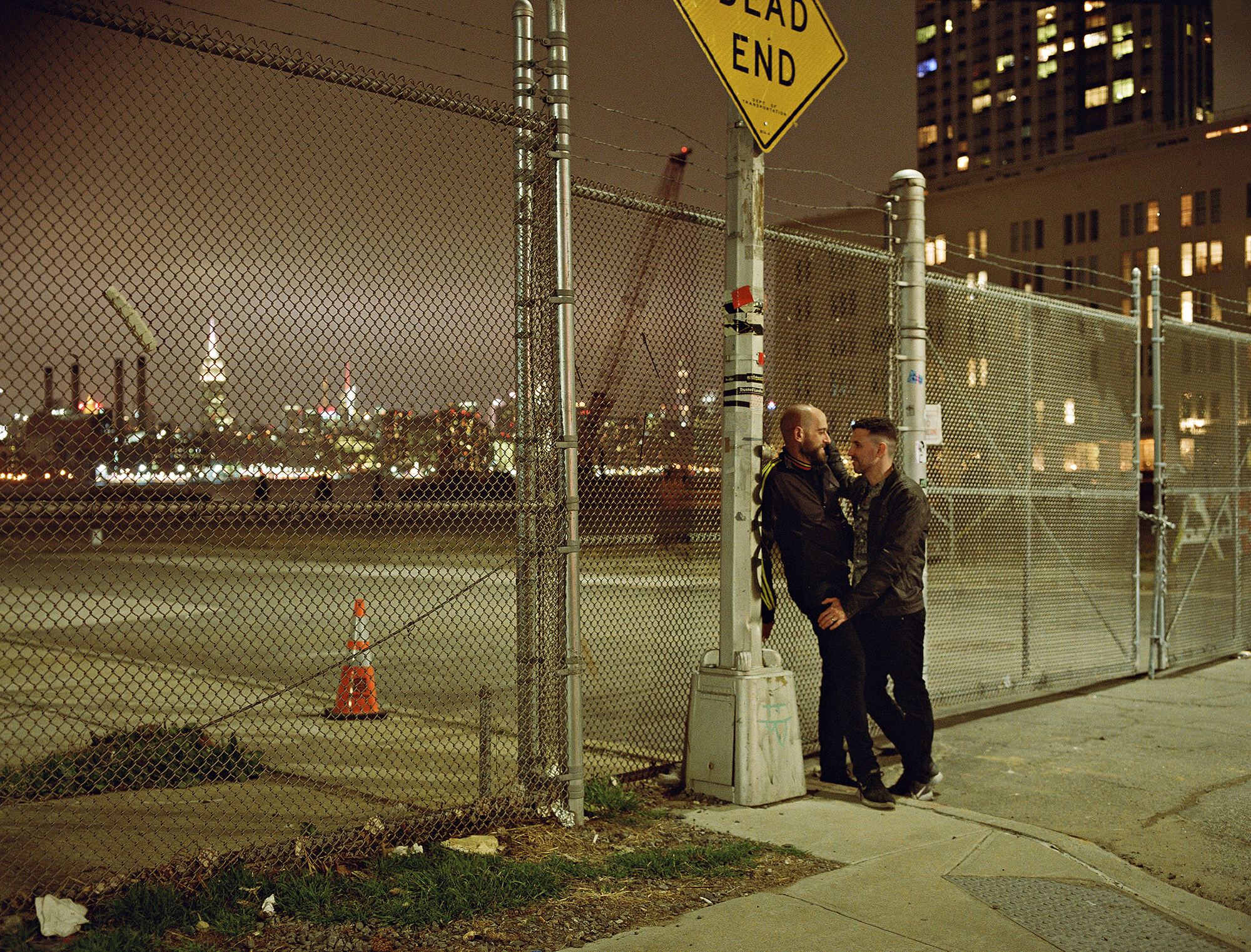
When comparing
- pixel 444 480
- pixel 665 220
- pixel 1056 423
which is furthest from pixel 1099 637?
pixel 444 480

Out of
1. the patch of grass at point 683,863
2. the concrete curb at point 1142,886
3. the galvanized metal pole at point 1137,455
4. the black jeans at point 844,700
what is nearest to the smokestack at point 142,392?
the patch of grass at point 683,863

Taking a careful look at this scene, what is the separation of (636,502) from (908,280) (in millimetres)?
2955

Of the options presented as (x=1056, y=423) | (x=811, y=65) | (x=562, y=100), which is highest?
(x=811, y=65)

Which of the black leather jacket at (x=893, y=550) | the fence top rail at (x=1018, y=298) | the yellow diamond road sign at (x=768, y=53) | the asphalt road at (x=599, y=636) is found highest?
the yellow diamond road sign at (x=768, y=53)

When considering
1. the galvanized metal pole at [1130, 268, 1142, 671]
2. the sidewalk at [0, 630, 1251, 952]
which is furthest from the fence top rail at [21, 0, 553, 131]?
the galvanized metal pole at [1130, 268, 1142, 671]

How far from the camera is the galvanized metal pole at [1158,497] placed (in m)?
10.1

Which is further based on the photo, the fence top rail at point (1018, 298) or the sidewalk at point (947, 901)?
the fence top rail at point (1018, 298)

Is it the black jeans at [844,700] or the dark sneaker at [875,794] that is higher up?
the black jeans at [844,700]

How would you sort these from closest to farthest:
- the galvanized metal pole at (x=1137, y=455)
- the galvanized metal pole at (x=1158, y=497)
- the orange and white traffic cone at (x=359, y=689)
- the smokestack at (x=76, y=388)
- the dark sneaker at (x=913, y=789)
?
the smokestack at (x=76, y=388) < the dark sneaker at (x=913, y=789) < the orange and white traffic cone at (x=359, y=689) < the galvanized metal pole at (x=1137, y=455) < the galvanized metal pole at (x=1158, y=497)

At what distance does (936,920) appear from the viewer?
4.16 meters

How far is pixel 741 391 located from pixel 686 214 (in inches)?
46.3

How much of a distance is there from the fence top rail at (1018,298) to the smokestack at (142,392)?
5868 millimetres

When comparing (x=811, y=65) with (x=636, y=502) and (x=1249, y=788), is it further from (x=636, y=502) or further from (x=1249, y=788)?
(x=1249, y=788)

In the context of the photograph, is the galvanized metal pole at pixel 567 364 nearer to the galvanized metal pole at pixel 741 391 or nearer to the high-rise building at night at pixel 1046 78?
the galvanized metal pole at pixel 741 391
